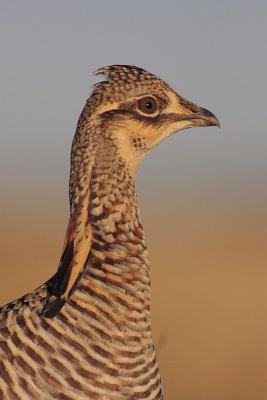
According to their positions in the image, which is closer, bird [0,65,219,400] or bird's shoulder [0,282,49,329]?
bird [0,65,219,400]

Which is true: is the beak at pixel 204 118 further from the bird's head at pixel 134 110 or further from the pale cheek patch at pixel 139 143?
the pale cheek patch at pixel 139 143

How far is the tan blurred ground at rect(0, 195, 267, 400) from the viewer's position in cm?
1214

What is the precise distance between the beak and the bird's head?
2.8 inches

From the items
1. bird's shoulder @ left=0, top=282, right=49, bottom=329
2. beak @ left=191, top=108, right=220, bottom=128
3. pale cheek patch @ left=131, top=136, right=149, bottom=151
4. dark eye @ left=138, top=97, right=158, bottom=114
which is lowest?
bird's shoulder @ left=0, top=282, right=49, bottom=329

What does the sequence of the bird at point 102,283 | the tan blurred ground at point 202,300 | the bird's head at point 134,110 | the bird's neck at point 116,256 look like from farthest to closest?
the tan blurred ground at point 202,300
the bird's head at point 134,110
the bird's neck at point 116,256
the bird at point 102,283

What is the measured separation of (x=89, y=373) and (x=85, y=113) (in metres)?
1.21

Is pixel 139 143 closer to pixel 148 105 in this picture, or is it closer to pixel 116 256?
pixel 148 105

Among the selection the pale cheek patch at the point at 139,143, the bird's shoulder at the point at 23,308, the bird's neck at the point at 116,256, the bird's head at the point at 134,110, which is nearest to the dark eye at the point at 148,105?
the bird's head at the point at 134,110

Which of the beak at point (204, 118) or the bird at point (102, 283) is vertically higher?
the beak at point (204, 118)

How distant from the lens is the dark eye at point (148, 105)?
5914 mm

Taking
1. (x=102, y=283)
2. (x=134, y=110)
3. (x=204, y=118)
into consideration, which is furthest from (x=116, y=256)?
(x=204, y=118)

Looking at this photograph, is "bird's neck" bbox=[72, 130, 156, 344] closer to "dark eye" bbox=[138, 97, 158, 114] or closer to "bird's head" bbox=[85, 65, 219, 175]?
"bird's head" bbox=[85, 65, 219, 175]

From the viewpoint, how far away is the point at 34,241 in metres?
34.7

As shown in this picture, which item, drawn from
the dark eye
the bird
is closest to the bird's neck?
the bird
